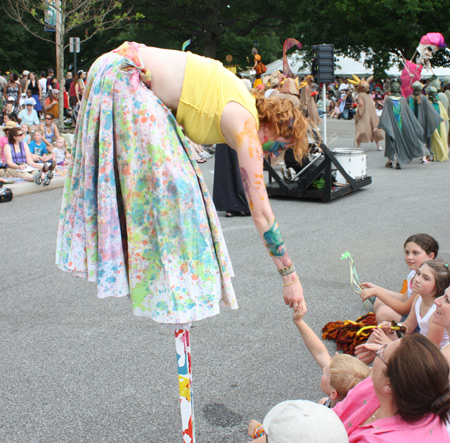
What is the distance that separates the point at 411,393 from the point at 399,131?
36.4ft

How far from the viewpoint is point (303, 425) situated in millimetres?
1893

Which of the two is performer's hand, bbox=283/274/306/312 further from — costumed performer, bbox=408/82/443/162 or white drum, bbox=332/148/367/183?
costumed performer, bbox=408/82/443/162

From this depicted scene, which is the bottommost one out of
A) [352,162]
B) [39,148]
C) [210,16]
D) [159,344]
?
[39,148]

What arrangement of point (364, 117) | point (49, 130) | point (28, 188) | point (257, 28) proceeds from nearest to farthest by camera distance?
point (28, 188), point (49, 130), point (364, 117), point (257, 28)

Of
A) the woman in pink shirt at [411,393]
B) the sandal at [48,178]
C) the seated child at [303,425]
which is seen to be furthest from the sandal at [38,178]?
the seated child at [303,425]

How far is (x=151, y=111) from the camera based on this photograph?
2197 millimetres

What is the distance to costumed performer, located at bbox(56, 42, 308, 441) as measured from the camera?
7.23 ft

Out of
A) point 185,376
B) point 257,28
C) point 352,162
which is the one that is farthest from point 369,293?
point 257,28

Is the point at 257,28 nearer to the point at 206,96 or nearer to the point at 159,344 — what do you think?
the point at 159,344

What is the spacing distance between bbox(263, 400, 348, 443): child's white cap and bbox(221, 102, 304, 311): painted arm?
0.59 m

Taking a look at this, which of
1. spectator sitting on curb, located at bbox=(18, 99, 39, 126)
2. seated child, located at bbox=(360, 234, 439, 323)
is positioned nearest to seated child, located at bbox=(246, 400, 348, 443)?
seated child, located at bbox=(360, 234, 439, 323)

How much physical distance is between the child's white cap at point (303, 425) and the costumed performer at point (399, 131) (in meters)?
11.2

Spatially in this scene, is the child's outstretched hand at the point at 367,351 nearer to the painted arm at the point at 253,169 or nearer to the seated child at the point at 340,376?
the seated child at the point at 340,376

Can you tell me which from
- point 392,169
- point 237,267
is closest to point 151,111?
point 237,267
